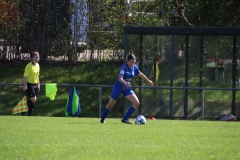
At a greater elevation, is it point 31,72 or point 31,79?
point 31,72

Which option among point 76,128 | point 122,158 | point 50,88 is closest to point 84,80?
point 50,88

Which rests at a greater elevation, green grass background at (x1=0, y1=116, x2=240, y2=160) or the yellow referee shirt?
the yellow referee shirt

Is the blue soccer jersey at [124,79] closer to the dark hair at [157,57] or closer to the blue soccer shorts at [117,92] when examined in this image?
the blue soccer shorts at [117,92]

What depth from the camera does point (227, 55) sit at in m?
22.6

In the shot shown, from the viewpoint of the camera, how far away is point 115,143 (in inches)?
441

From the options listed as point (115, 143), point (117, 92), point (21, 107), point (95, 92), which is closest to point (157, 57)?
point (95, 92)

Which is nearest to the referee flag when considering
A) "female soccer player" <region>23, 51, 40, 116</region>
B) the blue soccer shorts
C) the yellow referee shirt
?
"female soccer player" <region>23, 51, 40, 116</region>

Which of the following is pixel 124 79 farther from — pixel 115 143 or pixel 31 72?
pixel 115 143

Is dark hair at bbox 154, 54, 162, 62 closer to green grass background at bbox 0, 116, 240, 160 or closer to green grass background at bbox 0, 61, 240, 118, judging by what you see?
green grass background at bbox 0, 61, 240, 118

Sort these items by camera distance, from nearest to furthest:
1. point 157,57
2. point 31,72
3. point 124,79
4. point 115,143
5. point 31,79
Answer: point 115,143 < point 124,79 < point 31,72 < point 31,79 < point 157,57

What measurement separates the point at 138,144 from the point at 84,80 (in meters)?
16.3

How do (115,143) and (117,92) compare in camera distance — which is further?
(117,92)

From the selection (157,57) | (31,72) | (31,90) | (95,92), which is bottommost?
(95,92)

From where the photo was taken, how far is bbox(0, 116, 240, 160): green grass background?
972 cm
